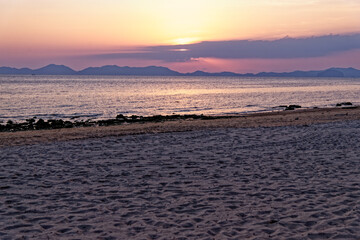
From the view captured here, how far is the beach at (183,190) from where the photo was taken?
733cm

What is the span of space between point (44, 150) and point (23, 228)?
32.9ft

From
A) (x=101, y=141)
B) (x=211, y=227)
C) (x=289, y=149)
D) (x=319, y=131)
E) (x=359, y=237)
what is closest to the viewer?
(x=359, y=237)

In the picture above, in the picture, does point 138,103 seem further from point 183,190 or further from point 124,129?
point 183,190

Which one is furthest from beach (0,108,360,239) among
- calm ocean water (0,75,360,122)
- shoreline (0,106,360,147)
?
calm ocean water (0,75,360,122)

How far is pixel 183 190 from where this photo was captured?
33.1 ft

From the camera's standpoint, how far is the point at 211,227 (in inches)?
291

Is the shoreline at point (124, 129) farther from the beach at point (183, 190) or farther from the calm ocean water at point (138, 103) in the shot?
the calm ocean water at point (138, 103)

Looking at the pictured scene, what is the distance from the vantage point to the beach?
24.1 ft

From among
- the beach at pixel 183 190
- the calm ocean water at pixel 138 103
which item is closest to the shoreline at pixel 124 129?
the beach at pixel 183 190

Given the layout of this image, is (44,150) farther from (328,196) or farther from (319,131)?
(319,131)

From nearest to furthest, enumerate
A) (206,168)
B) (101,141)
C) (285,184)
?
1. (285,184)
2. (206,168)
3. (101,141)

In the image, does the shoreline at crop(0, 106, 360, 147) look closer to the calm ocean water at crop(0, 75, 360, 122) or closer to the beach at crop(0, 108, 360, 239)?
the beach at crop(0, 108, 360, 239)

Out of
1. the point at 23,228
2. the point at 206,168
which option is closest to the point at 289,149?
the point at 206,168

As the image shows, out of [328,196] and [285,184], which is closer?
[328,196]
